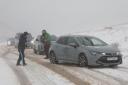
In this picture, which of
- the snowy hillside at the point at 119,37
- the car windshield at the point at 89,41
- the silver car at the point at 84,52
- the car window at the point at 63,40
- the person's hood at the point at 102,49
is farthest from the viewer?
the snowy hillside at the point at 119,37

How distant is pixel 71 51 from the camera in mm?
17969

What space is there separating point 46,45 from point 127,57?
629 centimetres

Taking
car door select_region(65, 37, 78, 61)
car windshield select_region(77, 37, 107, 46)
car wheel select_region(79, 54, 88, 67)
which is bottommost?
car wheel select_region(79, 54, 88, 67)

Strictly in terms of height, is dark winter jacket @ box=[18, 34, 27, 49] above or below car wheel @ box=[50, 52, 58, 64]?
above

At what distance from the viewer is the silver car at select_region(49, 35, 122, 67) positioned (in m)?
16.3

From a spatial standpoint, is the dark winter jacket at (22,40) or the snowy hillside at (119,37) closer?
the dark winter jacket at (22,40)

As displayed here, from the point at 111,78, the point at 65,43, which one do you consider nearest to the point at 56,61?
the point at 65,43

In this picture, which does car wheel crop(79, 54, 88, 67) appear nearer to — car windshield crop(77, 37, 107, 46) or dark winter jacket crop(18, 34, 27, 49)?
car windshield crop(77, 37, 107, 46)

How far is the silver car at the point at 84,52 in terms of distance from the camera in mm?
16344

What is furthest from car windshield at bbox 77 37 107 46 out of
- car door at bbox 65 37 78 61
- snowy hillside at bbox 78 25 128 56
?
snowy hillside at bbox 78 25 128 56

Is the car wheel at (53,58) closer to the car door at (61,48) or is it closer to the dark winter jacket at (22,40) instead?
the car door at (61,48)

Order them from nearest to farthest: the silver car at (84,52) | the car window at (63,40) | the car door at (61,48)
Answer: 1. the silver car at (84,52)
2. the car door at (61,48)
3. the car window at (63,40)

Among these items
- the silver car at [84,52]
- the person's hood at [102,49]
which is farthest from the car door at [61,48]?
the person's hood at [102,49]

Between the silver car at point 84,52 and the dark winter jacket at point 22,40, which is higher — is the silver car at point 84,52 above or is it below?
below
